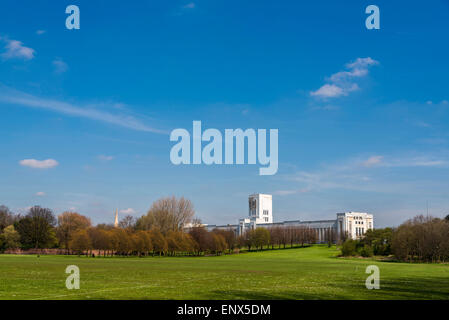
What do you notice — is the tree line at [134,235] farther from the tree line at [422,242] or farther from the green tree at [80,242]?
the tree line at [422,242]

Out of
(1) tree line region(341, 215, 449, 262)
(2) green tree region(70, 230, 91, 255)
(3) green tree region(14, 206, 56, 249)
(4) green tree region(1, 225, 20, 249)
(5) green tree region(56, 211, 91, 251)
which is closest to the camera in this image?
(1) tree line region(341, 215, 449, 262)

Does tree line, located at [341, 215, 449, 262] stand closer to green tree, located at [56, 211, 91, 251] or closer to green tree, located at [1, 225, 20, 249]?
green tree, located at [56, 211, 91, 251]

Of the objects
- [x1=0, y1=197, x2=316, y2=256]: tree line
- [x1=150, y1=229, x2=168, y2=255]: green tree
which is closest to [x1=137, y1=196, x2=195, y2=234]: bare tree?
[x1=0, y1=197, x2=316, y2=256]: tree line

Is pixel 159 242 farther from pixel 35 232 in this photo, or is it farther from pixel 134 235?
pixel 35 232

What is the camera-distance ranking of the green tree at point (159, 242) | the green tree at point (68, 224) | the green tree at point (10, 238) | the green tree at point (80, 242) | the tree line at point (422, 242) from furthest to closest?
the green tree at point (68, 224) < the green tree at point (10, 238) < the green tree at point (80, 242) < the green tree at point (159, 242) < the tree line at point (422, 242)

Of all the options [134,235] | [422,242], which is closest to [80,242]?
[134,235]

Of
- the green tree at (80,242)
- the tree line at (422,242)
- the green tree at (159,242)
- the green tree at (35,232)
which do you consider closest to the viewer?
the tree line at (422,242)

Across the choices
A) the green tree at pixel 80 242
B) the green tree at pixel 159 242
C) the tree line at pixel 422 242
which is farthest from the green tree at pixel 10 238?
the tree line at pixel 422 242

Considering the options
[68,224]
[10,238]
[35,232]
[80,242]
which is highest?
[68,224]

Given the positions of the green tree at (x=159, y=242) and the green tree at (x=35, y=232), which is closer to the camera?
the green tree at (x=159, y=242)

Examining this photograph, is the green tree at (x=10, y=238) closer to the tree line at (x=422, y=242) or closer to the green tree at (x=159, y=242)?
the green tree at (x=159, y=242)
